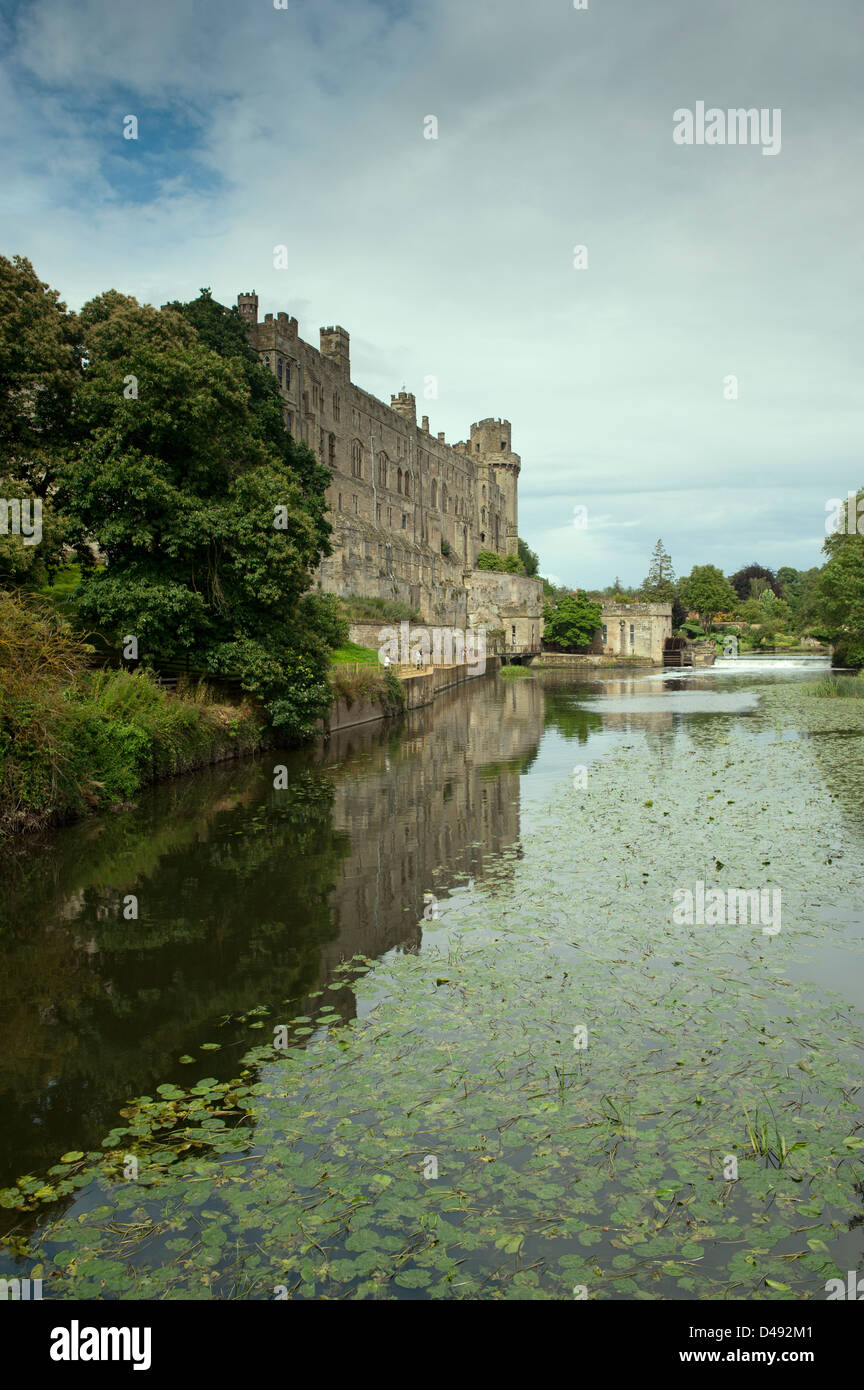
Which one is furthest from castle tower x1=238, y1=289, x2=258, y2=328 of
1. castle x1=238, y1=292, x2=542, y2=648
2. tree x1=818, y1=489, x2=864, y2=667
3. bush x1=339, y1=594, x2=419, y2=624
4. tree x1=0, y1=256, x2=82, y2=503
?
tree x1=818, y1=489, x2=864, y2=667

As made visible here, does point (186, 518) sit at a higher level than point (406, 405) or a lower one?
lower

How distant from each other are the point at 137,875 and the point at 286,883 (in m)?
1.96

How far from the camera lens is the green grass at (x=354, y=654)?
33.5m

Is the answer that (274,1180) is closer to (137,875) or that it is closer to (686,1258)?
(686,1258)

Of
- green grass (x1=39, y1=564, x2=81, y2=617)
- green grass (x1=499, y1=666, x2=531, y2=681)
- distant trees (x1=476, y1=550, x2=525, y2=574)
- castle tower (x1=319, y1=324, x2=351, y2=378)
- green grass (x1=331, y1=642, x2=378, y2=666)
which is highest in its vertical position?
castle tower (x1=319, y1=324, x2=351, y2=378)

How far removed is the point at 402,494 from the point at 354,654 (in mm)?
33711

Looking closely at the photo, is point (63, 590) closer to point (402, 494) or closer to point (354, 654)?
point (354, 654)

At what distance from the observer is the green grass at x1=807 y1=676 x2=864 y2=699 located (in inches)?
1427

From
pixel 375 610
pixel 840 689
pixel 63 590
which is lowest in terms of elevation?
pixel 840 689

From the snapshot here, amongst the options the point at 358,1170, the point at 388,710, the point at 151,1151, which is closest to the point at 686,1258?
the point at 358,1170

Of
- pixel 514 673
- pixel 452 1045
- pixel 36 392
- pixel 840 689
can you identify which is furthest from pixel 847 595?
pixel 452 1045

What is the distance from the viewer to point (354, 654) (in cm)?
3519

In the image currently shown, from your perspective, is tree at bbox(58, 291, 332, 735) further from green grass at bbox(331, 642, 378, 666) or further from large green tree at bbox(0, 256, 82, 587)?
green grass at bbox(331, 642, 378, 666)

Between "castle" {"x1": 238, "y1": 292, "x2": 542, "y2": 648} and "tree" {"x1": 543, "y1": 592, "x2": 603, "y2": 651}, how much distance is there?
1702 millimetres
